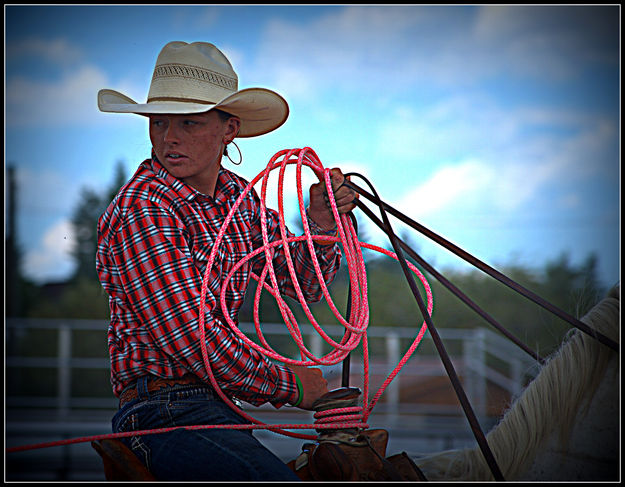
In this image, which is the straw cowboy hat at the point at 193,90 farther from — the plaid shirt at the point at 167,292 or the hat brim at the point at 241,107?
the plaid shirt at the point at 167,292

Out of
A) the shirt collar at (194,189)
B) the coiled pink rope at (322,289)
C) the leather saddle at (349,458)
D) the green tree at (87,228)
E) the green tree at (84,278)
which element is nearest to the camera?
the leather saddle at (349,458)

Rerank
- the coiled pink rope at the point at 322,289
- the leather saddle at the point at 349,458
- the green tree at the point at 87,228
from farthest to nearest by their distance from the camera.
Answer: the green tree at the point at 87,228, the coiled pink rope at the point at 322,289, the leather saddle at the point at 349,458

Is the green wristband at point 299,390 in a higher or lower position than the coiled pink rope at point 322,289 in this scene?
lower

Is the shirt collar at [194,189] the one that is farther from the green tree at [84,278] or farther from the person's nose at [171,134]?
the green tree at [84,278]

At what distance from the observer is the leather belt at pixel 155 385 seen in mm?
1241

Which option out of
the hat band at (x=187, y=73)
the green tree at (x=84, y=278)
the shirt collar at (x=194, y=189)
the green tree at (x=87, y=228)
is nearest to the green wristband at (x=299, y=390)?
the shirt collar at (x=194, y=189)

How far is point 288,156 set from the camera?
1.39m

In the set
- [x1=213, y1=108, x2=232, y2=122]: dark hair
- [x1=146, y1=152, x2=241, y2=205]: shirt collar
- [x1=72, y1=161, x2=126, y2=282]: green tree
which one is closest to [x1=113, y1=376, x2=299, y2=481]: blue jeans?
[x1=146, y1=152, x2=241, y2=205]: shirt collar

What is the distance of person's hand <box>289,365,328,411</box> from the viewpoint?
1322 mm

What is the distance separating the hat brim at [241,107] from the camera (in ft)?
4.33

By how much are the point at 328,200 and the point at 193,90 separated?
→ 18.0 inches

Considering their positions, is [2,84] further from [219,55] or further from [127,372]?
[127,372]

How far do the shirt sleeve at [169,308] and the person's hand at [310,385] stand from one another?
0.09 m

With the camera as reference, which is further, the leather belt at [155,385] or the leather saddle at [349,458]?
the leather belt at [155,385]
